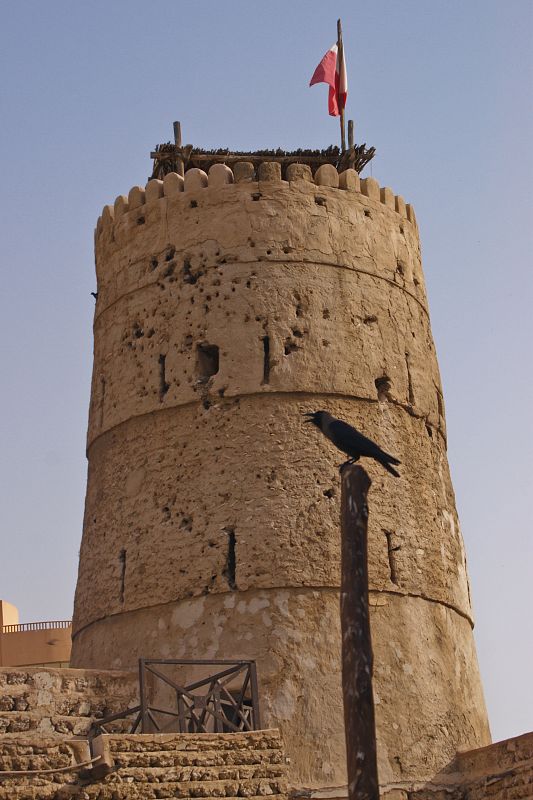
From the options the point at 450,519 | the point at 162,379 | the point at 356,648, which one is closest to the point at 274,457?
the point at 162,379

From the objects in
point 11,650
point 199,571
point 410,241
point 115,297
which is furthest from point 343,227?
point 11,650

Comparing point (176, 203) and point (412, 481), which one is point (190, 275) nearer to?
point (176, 203)

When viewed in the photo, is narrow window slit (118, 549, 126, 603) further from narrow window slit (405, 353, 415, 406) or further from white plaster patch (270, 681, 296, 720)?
narrow window slit (405, 353, 415, 406)

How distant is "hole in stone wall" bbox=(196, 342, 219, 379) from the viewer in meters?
18.9

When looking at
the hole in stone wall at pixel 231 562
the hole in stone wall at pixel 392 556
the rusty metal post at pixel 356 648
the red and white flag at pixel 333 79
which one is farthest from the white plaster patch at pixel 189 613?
the red and white flag at pixel 333 79

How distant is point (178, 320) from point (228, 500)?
8.03 ft

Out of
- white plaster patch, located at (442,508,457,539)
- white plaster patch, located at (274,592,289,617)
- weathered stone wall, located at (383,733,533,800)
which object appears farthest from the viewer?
white plaster patch, located at (442,508,457,539)

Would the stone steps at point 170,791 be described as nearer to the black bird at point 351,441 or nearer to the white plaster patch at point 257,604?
the black bird at point 351,441

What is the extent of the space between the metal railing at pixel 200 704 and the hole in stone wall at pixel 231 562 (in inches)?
40.7

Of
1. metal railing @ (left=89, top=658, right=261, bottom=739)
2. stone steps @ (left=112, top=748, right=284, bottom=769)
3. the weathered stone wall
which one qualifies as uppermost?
metal railing @ (left=89, top=658, right=261, bottom=739)

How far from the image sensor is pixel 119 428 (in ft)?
63.6

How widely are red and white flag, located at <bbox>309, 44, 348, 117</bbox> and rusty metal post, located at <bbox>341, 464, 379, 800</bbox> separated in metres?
10.8

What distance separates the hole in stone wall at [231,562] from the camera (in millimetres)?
17844

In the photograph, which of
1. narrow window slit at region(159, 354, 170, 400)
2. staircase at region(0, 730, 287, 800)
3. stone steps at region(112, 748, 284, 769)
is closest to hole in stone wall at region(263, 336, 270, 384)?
narrow window slit at region(159, 354, 170, 400)
